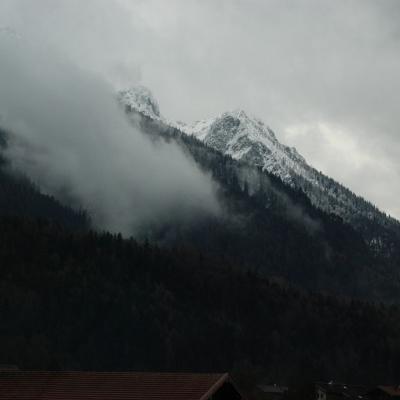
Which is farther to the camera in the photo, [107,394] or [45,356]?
[45,356]

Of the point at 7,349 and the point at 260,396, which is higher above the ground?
the point at 260,396

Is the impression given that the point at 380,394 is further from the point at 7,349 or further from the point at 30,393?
the point at 30,393

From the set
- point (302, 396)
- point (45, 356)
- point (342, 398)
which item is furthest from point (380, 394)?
point (45, 356)

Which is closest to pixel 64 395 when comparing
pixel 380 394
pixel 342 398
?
pixel 342 398

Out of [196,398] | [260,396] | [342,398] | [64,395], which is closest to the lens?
[196,398]

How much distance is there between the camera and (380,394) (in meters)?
181

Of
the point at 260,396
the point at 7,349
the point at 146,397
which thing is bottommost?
the point at 7,349

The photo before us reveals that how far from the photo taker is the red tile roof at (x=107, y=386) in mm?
51594

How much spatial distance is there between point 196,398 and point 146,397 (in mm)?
3157

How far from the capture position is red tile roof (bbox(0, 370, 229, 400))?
169ft

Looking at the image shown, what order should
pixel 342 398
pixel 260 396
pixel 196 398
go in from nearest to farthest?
1. pixel 196 398
2. pixel 260 396
3. pixel 342 398

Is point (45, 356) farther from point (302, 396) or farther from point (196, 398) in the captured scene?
point (196, 398)

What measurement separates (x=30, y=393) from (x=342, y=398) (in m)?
124

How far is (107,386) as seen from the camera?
54.0 m
